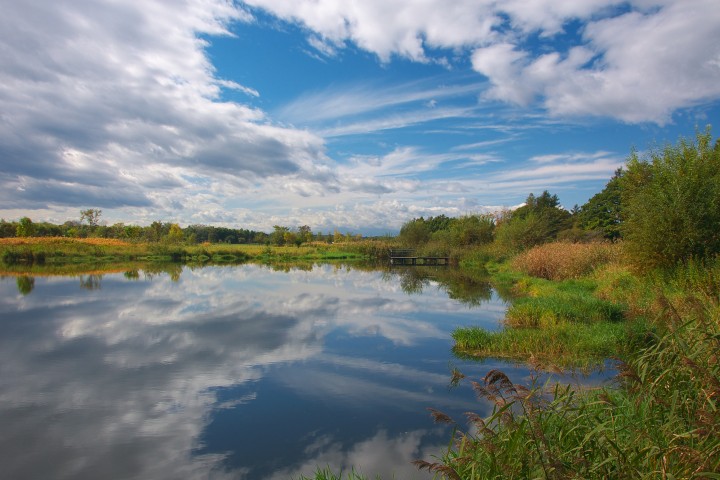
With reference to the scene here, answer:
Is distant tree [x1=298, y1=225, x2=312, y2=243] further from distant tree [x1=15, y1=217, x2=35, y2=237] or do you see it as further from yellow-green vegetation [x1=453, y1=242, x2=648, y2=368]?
yellow-green vegetation [x1=453, y1=242, x2=648, y2=368]

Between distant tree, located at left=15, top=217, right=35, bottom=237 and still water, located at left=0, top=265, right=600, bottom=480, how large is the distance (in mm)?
44955

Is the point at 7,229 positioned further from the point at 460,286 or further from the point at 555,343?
the point at 555,343

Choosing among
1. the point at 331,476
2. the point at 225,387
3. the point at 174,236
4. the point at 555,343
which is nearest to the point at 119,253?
the point at 174,236

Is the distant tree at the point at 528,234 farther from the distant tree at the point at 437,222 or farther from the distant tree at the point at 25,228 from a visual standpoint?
the distant tree at the point at 25,228

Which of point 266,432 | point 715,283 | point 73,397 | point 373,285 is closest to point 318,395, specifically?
point 266,432

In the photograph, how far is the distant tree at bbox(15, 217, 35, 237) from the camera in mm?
54656

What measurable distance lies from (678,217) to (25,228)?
65.8m

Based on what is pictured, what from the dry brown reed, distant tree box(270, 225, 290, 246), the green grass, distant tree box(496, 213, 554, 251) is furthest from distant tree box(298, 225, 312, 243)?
the green grass

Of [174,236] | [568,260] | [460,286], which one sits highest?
[174,236]

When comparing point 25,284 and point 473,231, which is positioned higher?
point 473,231

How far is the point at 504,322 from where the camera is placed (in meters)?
14.4

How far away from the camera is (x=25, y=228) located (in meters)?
55.4

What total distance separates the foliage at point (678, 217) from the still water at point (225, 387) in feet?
18.2

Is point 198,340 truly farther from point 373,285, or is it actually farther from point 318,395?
point 373,285
